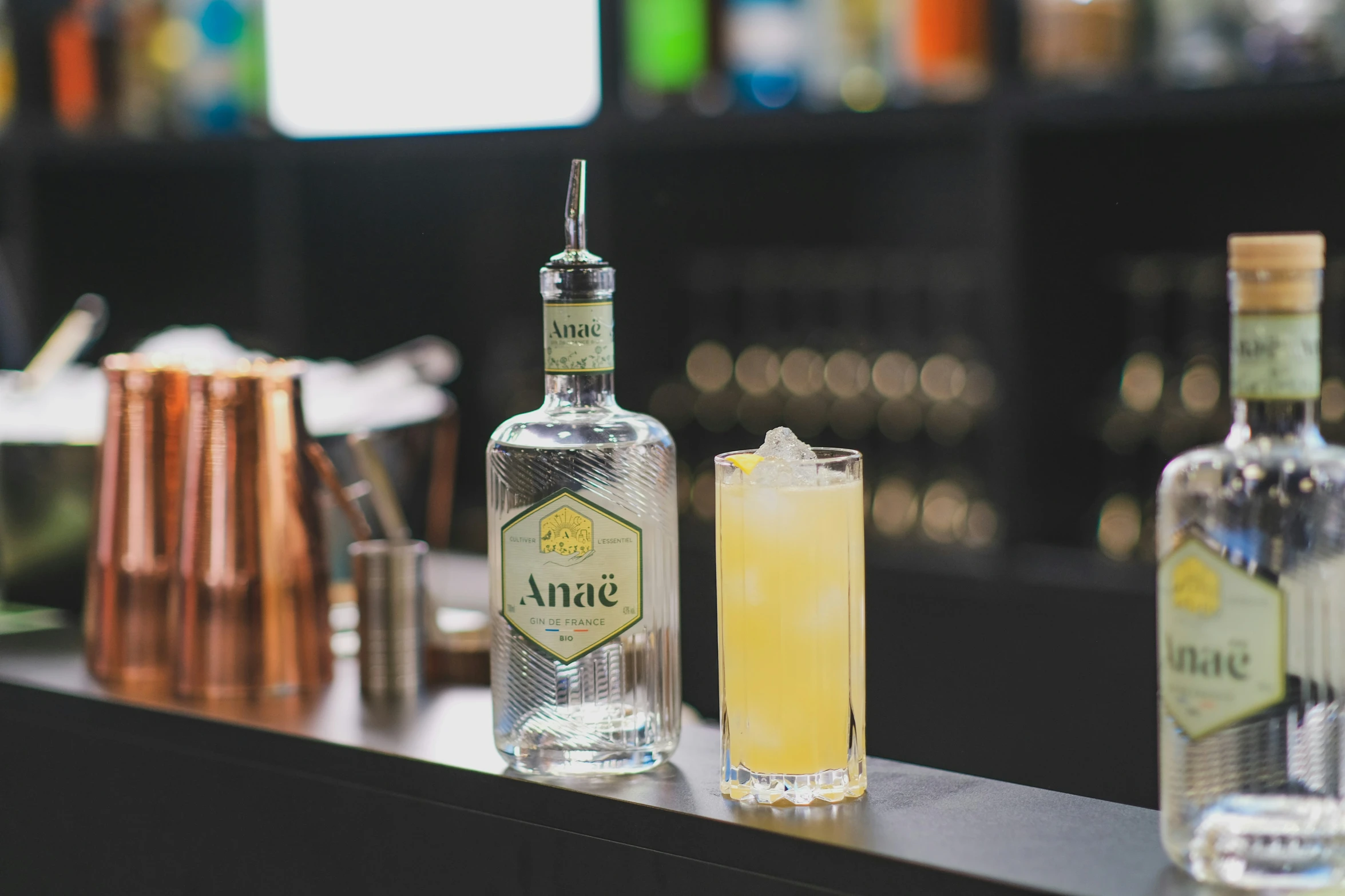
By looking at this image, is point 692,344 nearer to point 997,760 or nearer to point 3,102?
point 997,760

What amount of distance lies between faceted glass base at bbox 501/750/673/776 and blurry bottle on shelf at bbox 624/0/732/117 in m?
1.65

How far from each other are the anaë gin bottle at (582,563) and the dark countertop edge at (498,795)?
0.11ft

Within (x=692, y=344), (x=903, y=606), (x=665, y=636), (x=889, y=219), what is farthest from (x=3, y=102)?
(x=665, y=636)

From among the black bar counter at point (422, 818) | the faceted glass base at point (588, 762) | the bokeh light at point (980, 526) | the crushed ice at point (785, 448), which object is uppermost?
the crushed ice at point (785, 448)

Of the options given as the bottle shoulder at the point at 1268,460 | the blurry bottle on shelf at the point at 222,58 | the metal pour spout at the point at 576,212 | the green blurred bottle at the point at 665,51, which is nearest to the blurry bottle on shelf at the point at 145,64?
the blurry bottle on shelf at the point at 222,58

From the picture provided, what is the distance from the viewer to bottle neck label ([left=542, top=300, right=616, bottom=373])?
2.68 ft

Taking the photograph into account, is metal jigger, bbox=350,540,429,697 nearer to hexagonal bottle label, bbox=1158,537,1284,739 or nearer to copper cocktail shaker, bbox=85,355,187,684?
copper cocktail shaker, bbox=85,355,187,684

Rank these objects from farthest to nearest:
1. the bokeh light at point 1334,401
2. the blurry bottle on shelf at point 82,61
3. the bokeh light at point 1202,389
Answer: the blurry bottle on shelf at point 82,61, the bokeh light at point 1202,389, the bokeh light at point 1334,401

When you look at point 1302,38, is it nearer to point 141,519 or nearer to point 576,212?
point 576,212

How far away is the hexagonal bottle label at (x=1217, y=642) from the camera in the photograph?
0.63 m

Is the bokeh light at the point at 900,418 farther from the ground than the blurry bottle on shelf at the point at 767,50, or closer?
closer

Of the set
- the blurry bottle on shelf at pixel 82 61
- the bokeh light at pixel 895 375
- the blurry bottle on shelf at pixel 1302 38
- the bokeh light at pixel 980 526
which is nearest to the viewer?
the blurry bottle on shelf at pixel 1302 38

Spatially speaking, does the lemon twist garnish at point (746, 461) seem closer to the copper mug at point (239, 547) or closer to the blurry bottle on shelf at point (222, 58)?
the copper mug at point (239, 547)

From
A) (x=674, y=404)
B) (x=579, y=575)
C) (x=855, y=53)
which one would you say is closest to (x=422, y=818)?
(x=579, y=575)
